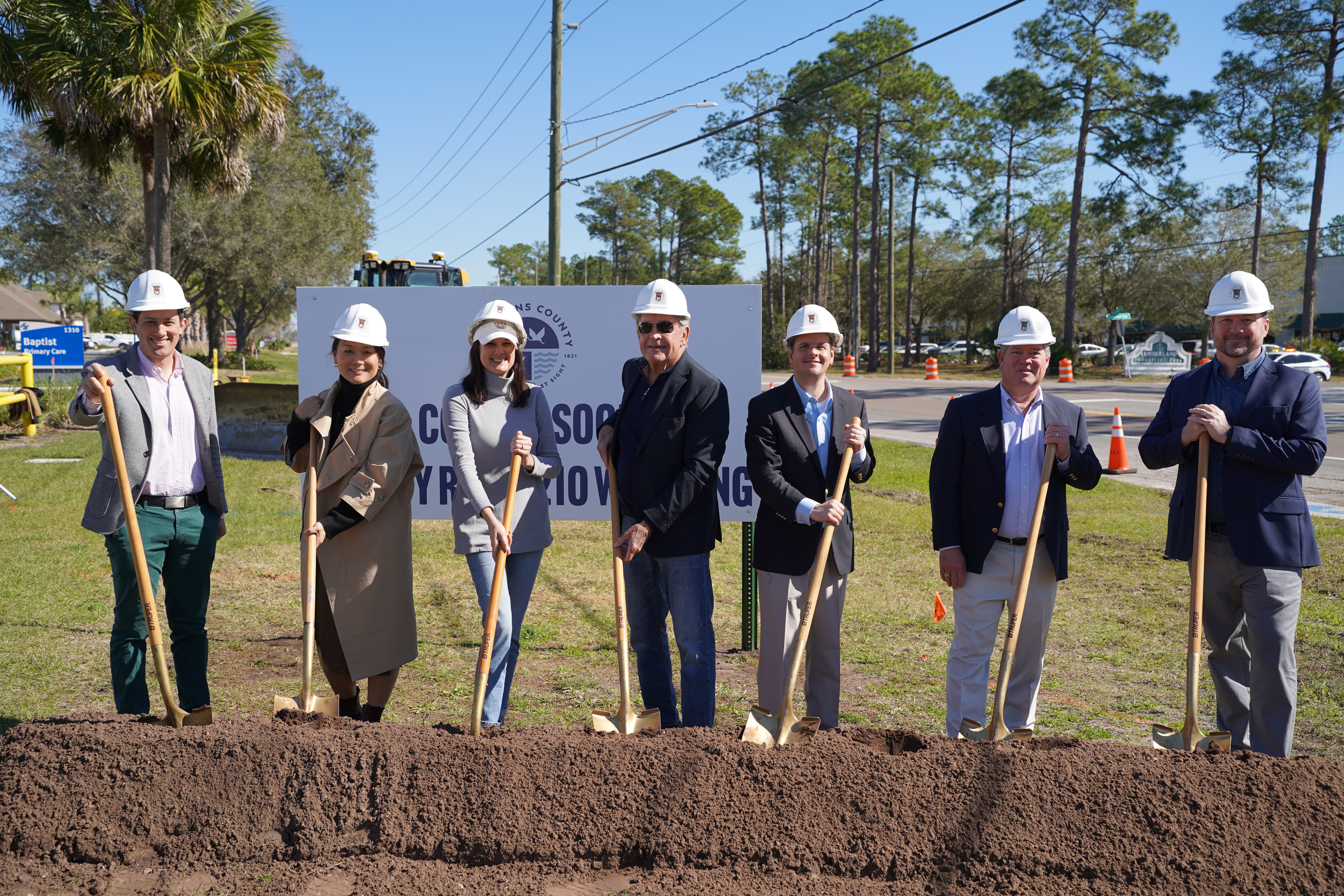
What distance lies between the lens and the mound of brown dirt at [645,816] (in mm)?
2992

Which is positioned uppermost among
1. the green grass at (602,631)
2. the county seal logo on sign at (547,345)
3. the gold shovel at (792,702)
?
the county seal logo on sign at (547,345)

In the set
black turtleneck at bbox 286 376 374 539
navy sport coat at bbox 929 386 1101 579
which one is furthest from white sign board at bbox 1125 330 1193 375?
black turtleneck at bbox 286 376 374 539

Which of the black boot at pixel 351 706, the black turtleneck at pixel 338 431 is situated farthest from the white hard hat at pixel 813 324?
the black boot at pixel 351 706

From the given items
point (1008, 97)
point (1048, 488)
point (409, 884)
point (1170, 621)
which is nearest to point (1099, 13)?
point (1008, 97)

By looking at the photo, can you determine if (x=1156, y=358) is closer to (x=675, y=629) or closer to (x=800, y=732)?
(x=675, y=629)

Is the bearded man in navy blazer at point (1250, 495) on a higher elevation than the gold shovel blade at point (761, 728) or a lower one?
higher

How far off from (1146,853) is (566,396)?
386 centimetres

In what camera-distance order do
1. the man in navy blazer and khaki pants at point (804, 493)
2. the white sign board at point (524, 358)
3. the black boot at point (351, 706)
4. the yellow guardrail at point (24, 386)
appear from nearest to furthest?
the man in navy blazer and khaki pants at point (804, 493) → the black boot at point (351, 706) → the white sign board at point (524, 358) → the yellow guardrail at point (24, 386)

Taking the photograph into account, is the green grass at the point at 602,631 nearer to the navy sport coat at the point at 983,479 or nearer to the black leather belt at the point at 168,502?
the navy sport coat at the point at 983,479

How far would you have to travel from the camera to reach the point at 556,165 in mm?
18969

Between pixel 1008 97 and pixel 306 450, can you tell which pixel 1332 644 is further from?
pixel 1008 97

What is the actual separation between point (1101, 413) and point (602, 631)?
18.0 meters

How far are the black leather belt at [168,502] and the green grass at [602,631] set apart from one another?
4.36 ft

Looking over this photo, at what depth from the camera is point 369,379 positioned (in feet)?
12.8
